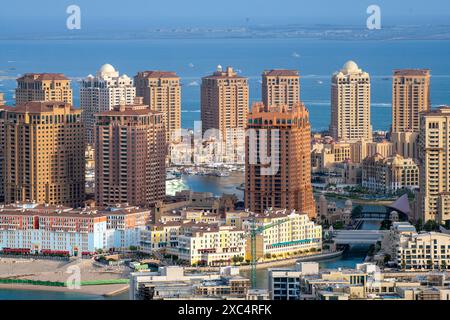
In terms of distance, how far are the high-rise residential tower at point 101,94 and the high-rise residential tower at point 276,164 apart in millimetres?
8125

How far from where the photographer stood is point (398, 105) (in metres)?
24.3

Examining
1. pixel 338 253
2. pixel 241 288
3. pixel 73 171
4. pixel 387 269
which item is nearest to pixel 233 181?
pixel 73 171

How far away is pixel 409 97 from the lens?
24.2m

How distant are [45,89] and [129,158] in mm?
5439

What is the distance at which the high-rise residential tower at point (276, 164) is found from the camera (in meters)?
15.5

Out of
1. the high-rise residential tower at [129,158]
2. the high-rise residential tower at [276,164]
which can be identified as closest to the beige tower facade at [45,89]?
the high-rise residential tower at [129,158]

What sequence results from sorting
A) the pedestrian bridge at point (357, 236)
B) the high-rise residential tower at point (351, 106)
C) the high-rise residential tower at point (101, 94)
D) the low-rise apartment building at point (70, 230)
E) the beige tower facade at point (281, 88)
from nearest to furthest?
1. the low-rise apartment building at point (70, 230)
2. the pedestrian bridge at point (357, 236)
3. the high-rise residential tower at point (101, 94)
4. the high-rise residential tower at point (351, 106)
5. the beige tower facade at point (281, 88)

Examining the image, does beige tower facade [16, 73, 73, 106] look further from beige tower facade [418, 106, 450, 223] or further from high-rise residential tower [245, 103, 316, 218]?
beige tower facade [418, 106, 450, 223]

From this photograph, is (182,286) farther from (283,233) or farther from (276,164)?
(276,164)

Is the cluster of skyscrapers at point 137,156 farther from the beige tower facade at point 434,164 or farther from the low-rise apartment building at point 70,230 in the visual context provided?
the low-rise apartment building at point 70,230

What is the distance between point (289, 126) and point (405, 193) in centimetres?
345

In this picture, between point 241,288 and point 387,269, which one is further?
point 387,269

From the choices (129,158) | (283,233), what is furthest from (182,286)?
(129,158)
